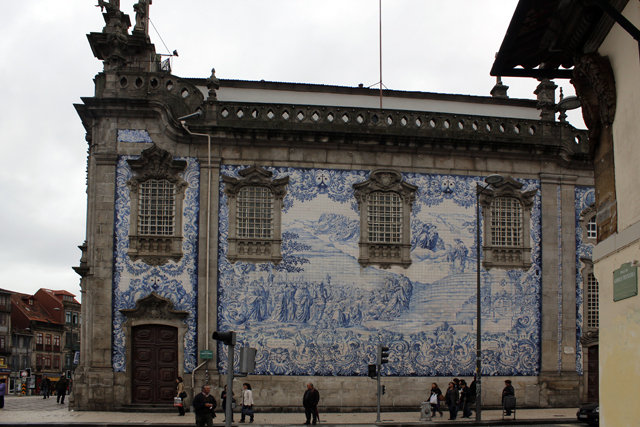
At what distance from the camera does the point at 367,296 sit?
→ 23547 millimetres

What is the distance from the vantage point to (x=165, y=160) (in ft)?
76.5

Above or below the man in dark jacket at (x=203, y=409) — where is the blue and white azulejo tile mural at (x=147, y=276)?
above

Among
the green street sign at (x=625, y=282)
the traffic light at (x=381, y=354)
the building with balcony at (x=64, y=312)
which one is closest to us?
the green street sign at (x=625, y=282)

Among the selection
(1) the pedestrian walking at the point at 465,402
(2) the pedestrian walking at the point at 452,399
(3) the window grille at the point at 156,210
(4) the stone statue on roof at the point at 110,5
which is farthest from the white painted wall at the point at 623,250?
(4) the stone statue on roof at the point at 110,5

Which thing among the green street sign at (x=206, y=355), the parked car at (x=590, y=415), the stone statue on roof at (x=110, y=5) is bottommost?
the parked car at (x=590, y=415)

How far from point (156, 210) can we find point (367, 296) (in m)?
7.63

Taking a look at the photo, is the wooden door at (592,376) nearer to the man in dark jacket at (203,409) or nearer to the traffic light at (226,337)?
the man in dark jacket at (203,409)

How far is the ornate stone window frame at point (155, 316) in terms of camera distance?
22.4 metres

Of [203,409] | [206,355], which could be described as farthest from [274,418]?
[203,409]

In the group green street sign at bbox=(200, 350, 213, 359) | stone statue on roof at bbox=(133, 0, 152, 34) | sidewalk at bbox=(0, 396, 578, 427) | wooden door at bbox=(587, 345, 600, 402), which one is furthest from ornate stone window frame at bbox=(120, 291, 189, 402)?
wooden door at bbox=(587, 345, 600, 402)

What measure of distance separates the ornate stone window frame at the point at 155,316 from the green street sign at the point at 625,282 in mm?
16598

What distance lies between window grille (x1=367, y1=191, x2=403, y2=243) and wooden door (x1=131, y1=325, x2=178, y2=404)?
294 inches

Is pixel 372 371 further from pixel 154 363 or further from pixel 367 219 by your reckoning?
A: pixel 154 363

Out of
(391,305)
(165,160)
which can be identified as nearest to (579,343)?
(391,305)
